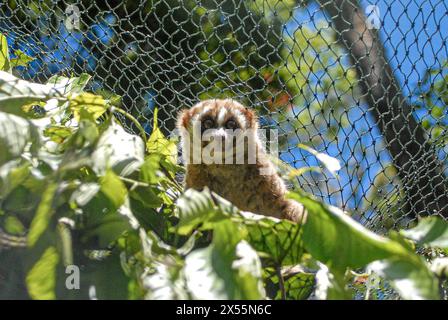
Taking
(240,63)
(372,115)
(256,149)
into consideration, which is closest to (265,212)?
(256,149)

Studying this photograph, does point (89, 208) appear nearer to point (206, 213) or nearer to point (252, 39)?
point (206, 213)

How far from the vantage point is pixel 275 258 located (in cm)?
102

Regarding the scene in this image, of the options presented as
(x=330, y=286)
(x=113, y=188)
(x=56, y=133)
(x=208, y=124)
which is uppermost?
(x=208, y=124)

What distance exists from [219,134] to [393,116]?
26.9 inches

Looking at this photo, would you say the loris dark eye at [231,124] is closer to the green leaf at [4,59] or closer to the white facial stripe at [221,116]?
the white facial stripe at [221,116]

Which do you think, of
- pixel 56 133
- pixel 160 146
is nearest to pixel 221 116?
pixel 160 146

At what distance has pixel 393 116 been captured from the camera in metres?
2.55

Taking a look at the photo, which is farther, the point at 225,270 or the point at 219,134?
the point at 219,134

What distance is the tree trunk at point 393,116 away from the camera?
8.16 ft

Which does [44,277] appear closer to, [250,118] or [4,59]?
[4,59]

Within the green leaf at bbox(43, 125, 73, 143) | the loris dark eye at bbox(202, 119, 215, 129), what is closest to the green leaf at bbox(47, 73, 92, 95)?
the green leaf at bbox(43, 125, 73, 143)

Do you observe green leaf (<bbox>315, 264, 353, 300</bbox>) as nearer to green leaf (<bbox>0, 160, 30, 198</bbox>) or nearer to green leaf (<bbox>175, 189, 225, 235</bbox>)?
green leaf (<bbox>175, 189, 225, 235</bbox>)

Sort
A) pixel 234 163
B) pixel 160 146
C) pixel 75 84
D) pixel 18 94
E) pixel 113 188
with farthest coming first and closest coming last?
pixel 234 163, pixel 75 84, pixel 160 146, pixel 18 94, pixel 113 188

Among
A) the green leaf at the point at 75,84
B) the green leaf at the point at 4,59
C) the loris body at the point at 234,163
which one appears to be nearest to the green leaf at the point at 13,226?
the green leaf at the point at 75,84
